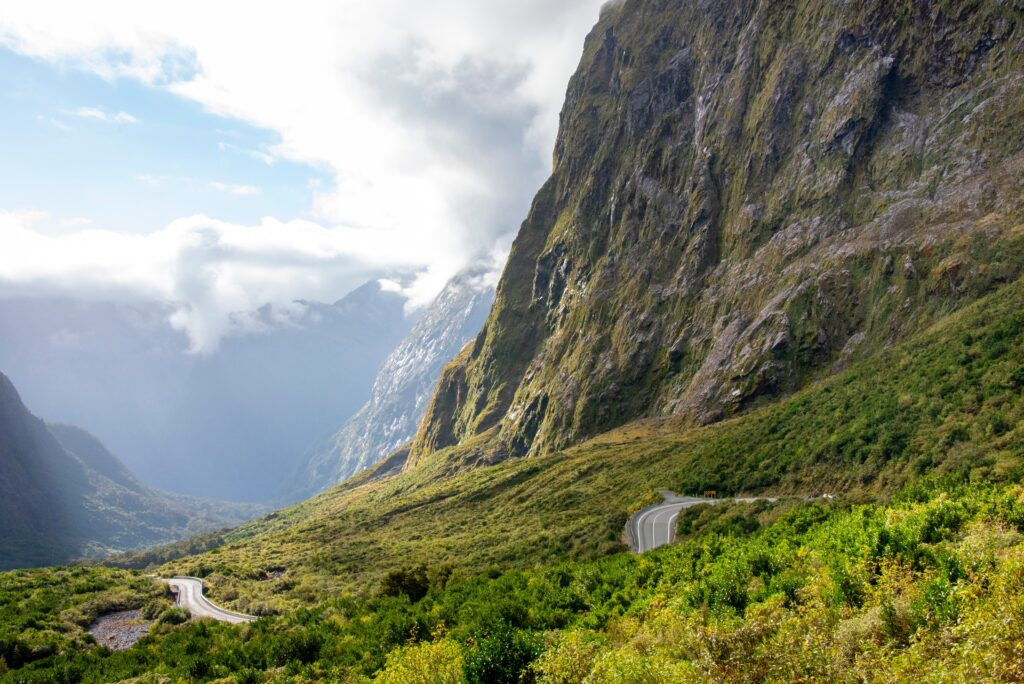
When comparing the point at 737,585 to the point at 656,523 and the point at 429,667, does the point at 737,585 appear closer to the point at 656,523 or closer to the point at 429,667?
the point at 429,667

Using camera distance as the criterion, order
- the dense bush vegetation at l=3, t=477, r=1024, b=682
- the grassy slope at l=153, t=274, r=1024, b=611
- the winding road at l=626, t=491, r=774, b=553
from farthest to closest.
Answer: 1. the winding road at l=626, t=491, r=774, b=553
2. the grassy slope at l=153, t=274, r=1024, b=611
3. the dense bush vegetation at l=3, t=477, r=1024, b=682

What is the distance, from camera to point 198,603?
46438mm

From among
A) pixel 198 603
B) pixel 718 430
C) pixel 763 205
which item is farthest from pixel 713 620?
pixel 763 205

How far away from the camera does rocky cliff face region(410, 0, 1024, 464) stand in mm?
65875

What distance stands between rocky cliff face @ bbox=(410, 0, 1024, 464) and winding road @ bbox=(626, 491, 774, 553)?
114 ft

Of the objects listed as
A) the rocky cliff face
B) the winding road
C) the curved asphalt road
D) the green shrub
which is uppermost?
the rocky cliff face

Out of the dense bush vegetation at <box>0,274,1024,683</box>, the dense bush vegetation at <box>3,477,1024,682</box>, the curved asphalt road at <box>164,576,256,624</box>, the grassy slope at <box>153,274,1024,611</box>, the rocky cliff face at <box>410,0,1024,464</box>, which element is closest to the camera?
the dense bush vegetation at <box>3,477,1024,682</box>

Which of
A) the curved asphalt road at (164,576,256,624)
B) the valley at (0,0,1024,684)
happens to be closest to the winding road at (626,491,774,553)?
the valley at (0,0,1024,684)

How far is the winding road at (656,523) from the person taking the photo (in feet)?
121

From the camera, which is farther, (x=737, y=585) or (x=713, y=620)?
(x=737, y=585)

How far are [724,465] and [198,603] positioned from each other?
164ft

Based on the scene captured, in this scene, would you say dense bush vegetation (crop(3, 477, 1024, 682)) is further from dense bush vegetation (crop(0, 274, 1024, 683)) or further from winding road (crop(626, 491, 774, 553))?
winding road (crop(626, 491, 774, 553))

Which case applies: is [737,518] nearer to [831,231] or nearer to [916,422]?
[916,422]

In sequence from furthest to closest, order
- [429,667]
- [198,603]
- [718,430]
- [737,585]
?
[718,430] < [198,603] < [737,585] < [429,667]
